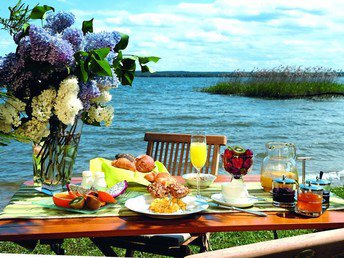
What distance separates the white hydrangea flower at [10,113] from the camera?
7.29 ft

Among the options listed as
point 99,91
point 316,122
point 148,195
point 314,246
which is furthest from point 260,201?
point 316,122

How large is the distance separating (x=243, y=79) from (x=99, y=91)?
2783 cm

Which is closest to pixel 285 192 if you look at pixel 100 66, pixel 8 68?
pixel 100 66

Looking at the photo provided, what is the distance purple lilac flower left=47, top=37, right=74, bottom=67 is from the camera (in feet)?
7.24

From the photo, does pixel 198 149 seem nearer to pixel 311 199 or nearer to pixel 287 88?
pixel 311 199

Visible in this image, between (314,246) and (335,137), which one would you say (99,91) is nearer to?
(314,246)

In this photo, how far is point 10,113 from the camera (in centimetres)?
222

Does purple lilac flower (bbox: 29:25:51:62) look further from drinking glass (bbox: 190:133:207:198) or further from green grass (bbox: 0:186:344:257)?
green grass (bbox: 0:186:344:257)

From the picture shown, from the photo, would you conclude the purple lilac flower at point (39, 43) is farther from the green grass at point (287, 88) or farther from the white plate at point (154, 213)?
the green grass at point (287, 88)

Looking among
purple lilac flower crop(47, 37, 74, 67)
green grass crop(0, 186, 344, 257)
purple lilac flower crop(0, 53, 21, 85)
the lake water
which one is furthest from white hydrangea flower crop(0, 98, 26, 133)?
the lake water

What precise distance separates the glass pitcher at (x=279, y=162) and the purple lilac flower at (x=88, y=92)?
88cm

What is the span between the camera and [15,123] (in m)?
2.26

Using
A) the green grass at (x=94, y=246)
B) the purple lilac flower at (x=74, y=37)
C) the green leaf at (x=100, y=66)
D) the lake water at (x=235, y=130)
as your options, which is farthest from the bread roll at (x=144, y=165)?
the lake water at (x=235, y=130)

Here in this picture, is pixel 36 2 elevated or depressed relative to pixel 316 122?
elevated
